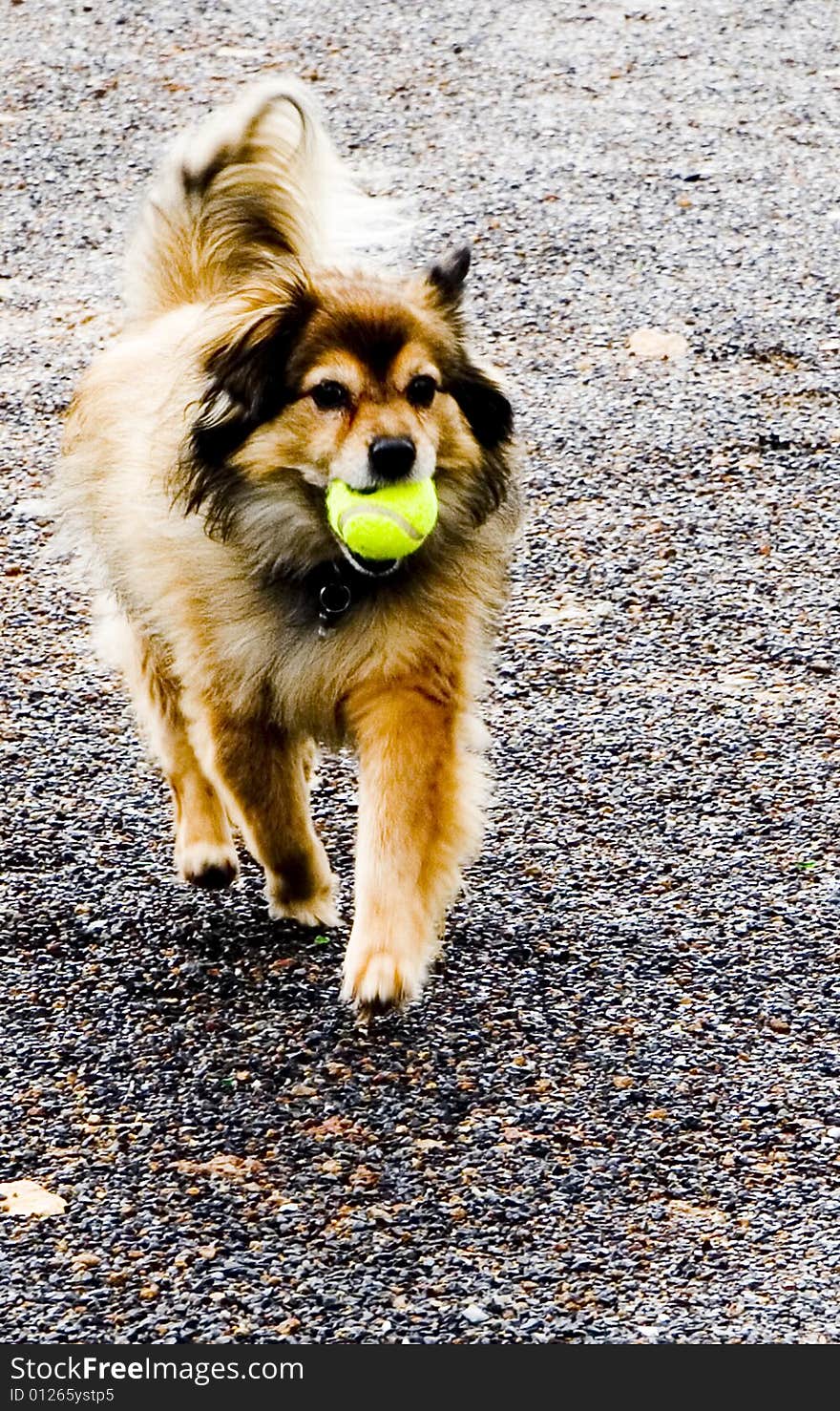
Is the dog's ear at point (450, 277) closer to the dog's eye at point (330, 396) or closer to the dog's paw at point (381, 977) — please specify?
the dog's eye at point (330, 396)

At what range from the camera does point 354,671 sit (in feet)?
12.3

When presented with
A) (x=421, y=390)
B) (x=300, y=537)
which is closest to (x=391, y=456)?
(x=421, y=390)

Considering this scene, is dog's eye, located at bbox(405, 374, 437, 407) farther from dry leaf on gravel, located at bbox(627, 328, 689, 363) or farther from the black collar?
dry leaf on gravel, located at bbox(627, 328, 689, 363)

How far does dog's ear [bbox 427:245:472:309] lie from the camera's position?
12.5ft

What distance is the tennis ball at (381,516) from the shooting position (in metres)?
3.51

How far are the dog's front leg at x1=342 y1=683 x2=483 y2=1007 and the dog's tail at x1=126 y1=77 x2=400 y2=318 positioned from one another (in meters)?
1.11

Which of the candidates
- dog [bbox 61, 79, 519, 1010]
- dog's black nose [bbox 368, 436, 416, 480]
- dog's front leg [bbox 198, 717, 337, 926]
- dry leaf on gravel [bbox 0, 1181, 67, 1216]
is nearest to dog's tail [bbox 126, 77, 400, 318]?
dog [bbox 61, 79, 519, 1010]

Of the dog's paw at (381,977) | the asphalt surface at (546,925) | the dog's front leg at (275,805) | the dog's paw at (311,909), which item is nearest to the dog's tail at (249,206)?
the dog's front leg at (275,805)

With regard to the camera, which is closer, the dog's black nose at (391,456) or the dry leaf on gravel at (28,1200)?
the dry leaf on gravel at (28,1200)

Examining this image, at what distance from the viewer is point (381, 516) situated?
11.5 ft

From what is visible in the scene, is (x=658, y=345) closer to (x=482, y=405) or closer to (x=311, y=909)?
(x=482, y=405)

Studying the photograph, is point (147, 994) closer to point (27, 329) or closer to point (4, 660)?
point (4, 660)

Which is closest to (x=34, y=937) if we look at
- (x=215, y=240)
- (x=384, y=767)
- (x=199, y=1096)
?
(x=199, y=1096)

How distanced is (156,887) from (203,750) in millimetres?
436
